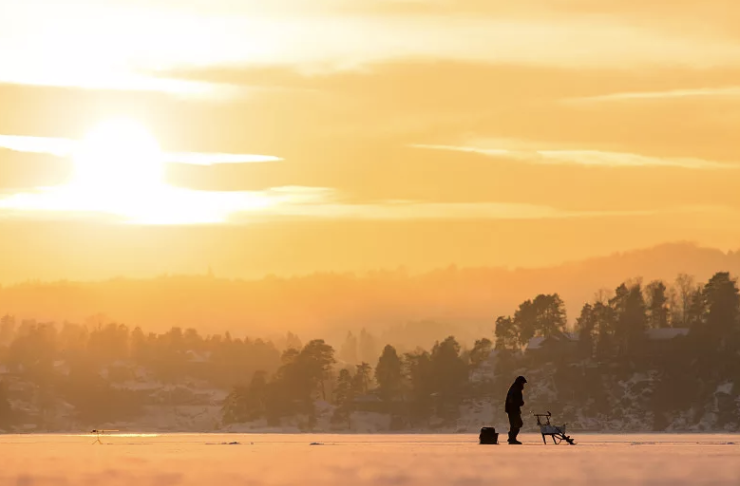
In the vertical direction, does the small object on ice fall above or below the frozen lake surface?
above

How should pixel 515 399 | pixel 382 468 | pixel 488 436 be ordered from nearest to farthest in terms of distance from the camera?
1. pixel 382 468
2. pixel 488 436
3. pixel 515 399

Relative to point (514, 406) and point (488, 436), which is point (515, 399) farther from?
point (488, 436)

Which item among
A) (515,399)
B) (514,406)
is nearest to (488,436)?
(514,406)

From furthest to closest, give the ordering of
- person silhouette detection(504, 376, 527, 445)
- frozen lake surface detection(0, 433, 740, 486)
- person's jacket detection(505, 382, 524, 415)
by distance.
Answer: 1. person's jacket detection(505, 382, 524, 415)
2. person silhouette detection(504, 376, 527, 445)
3. frozen lake surface detection(0, 433, 740, 486)

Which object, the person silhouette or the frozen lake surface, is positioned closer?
the frozen lake surface

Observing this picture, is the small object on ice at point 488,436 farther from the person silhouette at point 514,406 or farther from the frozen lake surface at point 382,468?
the frozen lake surface at point 382,468

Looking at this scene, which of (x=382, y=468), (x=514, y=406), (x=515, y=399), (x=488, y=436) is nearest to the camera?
(x=382, y=468)

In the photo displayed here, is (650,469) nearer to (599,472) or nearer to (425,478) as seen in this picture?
(599,472)

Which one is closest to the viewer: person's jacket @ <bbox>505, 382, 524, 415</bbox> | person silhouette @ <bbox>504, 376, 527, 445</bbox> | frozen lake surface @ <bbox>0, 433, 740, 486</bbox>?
frozen lake surface @ <bbox>0, 433, 740, 486</bbox>

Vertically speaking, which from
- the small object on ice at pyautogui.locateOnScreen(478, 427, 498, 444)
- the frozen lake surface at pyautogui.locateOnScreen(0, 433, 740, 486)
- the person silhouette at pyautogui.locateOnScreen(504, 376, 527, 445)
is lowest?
the frozen lake surface at pyautogui.locateOnScreen(0, 433, 740, 486)

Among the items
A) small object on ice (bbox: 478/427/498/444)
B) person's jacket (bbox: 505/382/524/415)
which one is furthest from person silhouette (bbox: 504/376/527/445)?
small object on ice (bbox: 478/427/498/444)

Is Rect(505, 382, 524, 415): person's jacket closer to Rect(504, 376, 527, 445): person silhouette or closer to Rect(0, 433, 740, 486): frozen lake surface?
Rect(504, 376, 527, 445): person silhouette

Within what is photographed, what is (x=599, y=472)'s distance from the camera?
56.5m

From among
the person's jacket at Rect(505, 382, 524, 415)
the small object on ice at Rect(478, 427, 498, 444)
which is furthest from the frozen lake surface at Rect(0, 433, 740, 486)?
the person's jacket at Rect(505, 382, 524, 415)
